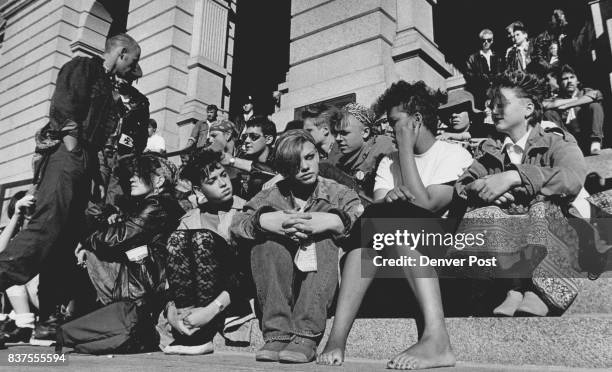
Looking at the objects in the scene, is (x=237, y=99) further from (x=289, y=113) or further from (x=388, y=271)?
(x=388, y=271)

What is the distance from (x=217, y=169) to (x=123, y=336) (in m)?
1.41

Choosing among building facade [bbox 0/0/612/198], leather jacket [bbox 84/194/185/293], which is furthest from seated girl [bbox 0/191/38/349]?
building facade [bbox 0/0/612/198]

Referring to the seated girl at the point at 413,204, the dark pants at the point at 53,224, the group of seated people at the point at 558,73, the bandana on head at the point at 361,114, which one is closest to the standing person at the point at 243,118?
the bandana on head at the point at 361,114

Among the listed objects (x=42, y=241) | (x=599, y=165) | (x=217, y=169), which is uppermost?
(x=599, y=165)

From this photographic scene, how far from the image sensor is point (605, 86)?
7418mm

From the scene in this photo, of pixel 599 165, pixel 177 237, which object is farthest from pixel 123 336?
pixel 599 165

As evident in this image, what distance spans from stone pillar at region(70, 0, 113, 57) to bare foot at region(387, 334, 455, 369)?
13.9m

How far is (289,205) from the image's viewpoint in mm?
3127

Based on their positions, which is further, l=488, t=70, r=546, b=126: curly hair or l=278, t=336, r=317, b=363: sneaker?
l=488, t=70, r=546, b=126: curly hair

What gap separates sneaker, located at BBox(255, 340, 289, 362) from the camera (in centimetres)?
249

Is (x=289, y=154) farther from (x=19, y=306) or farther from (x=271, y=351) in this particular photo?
(x=19, y=306)

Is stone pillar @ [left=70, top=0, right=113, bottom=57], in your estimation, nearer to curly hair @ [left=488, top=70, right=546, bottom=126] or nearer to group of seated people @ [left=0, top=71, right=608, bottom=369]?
group of seated people @ [left=0, top=71, right=608, bottom=369]

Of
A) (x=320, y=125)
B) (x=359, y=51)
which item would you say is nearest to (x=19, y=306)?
(x=320, y=125)

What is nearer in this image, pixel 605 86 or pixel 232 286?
pixel 232 286
